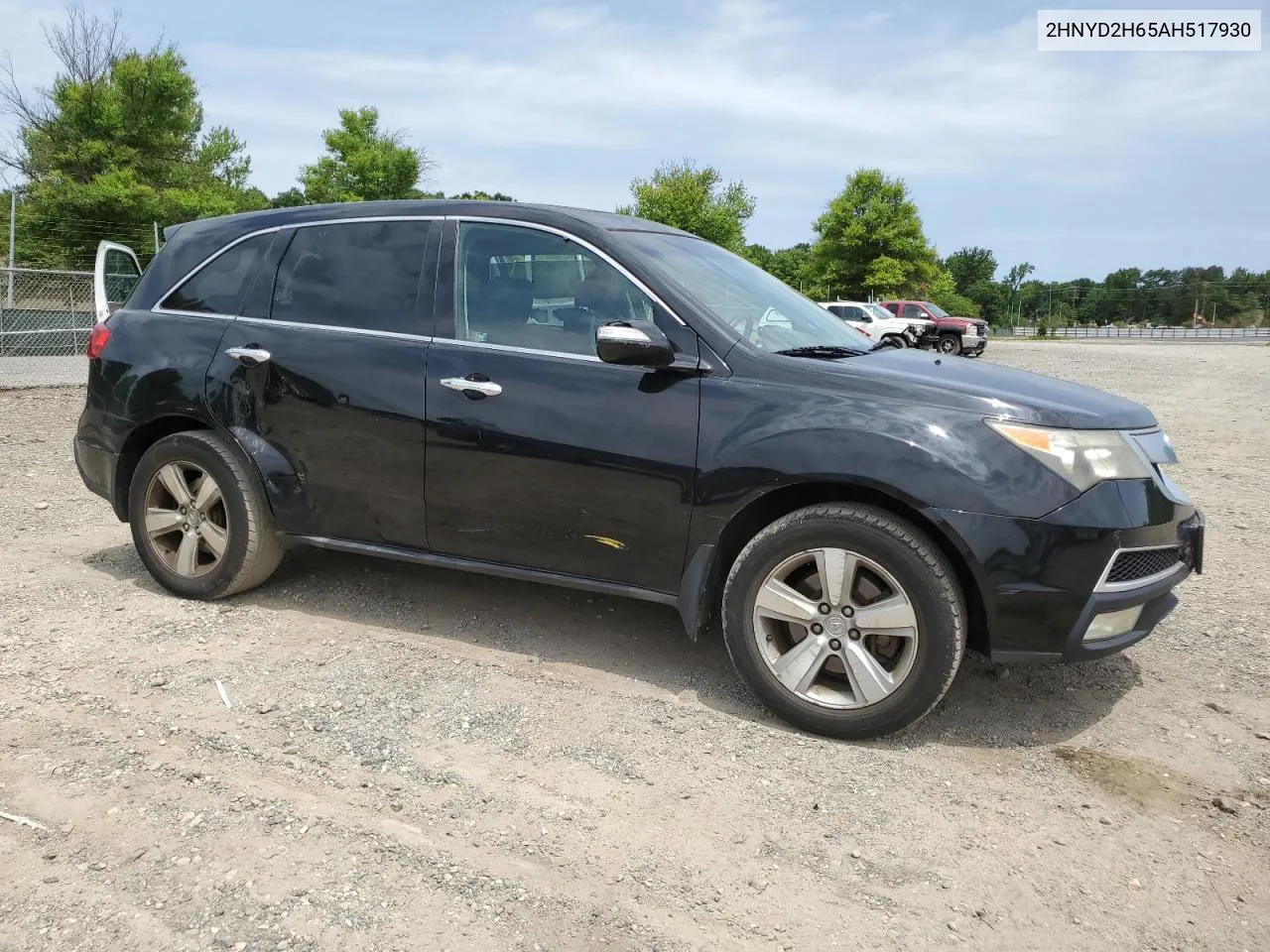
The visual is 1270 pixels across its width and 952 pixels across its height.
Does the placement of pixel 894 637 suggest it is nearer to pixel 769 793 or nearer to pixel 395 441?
pixel 769 793

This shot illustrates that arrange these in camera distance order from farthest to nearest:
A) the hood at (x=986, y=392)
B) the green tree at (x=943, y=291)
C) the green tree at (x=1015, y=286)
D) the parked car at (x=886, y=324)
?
the green tree at (x=1015, y=286) < the green tree at (x=943, y=291) < the parked car at (x=886, y=324) < the hood at (x=986, y=392)

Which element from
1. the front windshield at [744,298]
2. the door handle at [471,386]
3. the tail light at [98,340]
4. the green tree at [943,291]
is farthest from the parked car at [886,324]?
the green tree at [943,291]

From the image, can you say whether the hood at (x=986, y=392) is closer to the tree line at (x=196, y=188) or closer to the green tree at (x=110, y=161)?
the tree line at (x=196, y=188)

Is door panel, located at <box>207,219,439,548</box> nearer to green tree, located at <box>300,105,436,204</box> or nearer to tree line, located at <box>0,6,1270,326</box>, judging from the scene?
tree line, located at <box>0,6,1270,326</box>

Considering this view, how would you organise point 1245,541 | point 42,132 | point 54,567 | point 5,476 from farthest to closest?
point 42,132 → point 5,476 → point 1245,541 → point 54,567

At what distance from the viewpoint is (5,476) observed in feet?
23.9

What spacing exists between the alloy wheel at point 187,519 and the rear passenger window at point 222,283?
2.43 ft

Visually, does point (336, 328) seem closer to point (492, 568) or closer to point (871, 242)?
point (492, 568)

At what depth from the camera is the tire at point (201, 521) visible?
4266 millimetres

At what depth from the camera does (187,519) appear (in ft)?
14.5

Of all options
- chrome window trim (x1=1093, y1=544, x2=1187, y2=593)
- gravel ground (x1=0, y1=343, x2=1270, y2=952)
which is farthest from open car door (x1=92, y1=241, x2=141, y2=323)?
chrome window trim (x1=1093, y1=544, x2=1187, y2=593)

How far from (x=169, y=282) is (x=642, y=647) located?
9.18 feet

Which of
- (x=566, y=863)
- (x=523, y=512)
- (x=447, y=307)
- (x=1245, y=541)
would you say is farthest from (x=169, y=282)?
(x=1245, y=541)

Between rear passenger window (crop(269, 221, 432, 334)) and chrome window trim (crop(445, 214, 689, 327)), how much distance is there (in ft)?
0.63
